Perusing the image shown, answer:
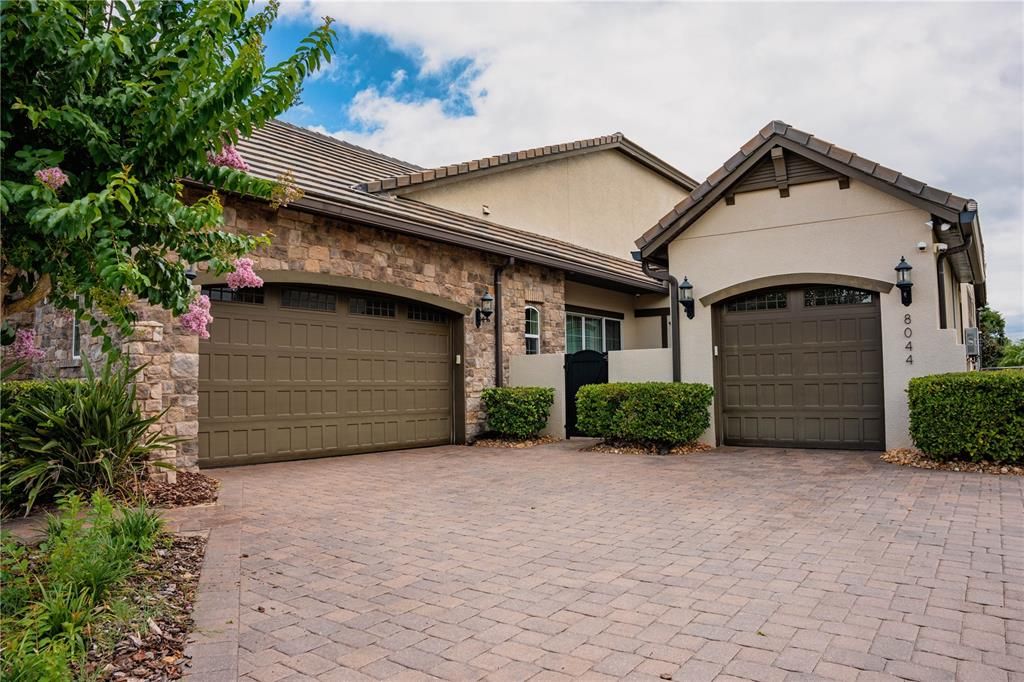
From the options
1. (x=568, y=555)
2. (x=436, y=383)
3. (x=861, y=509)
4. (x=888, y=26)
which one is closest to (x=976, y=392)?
(x=861, y=509)

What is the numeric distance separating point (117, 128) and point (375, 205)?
7658 millimetres

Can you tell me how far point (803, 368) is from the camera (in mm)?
10352

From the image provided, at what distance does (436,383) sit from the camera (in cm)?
1219

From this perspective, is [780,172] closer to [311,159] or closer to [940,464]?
[940,464]

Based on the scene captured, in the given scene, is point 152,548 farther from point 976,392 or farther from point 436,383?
point 976,392

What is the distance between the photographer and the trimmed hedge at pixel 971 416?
25.3ft

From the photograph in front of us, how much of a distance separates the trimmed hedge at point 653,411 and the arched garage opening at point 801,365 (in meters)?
0.65

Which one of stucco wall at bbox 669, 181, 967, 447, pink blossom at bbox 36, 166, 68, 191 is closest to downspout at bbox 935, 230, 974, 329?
stucco wall at bbox 669, 181, 967, 447

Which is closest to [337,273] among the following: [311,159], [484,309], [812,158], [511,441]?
[311,159]

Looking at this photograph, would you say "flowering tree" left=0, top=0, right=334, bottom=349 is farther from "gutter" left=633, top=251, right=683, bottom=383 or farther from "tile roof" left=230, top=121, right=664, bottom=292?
"gutter" left=633, top=251, right=683, bottom=383

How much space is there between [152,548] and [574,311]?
12520 mm

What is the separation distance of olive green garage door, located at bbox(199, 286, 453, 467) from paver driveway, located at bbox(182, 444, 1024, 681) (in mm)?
1749

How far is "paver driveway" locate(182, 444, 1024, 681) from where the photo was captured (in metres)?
3.06

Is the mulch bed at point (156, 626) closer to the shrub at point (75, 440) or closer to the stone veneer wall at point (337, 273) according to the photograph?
the shrub at point (75, 440)
